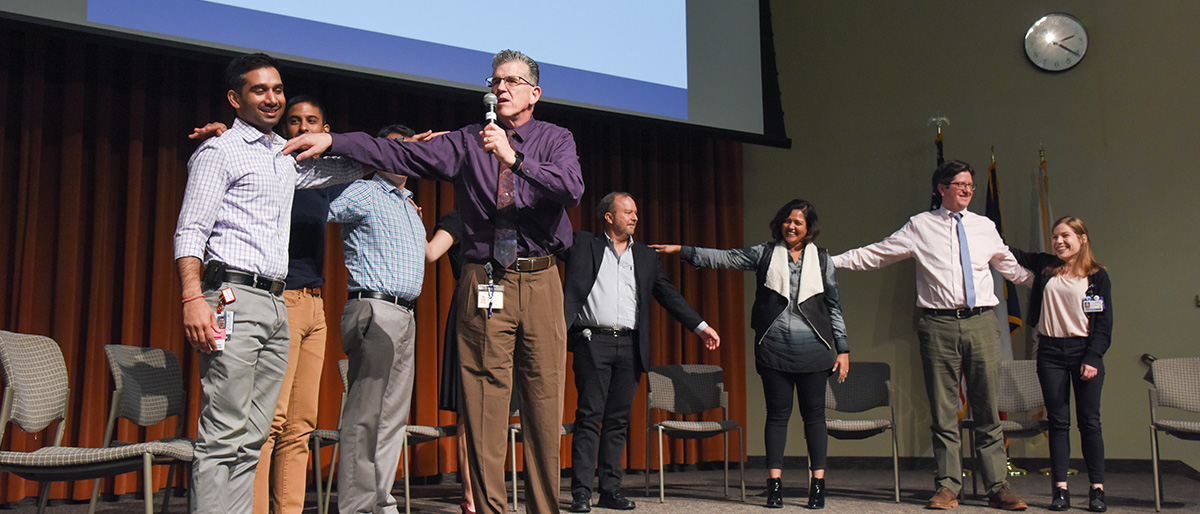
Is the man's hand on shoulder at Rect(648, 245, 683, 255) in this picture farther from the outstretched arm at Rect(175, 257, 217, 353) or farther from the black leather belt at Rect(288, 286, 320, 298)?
the outstretched arm at Rect(175, 257, 217, 353)

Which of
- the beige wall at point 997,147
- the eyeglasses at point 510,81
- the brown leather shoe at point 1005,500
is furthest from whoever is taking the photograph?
the beige wall at point 997,147

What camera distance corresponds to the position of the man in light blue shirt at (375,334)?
2811mm

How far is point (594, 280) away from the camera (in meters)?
4.14

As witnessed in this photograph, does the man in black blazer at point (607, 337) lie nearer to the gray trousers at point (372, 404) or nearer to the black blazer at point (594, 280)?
the black blazer at point (594, 280)

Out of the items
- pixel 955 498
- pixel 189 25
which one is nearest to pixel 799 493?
pixel 955 498

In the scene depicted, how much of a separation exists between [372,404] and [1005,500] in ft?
9.60

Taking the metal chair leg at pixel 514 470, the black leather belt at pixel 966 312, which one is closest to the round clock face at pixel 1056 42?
the black leather belt at pixel 966 312

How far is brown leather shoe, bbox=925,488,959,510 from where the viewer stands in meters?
3.99

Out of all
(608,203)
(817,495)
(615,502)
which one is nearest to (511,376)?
(615,502)

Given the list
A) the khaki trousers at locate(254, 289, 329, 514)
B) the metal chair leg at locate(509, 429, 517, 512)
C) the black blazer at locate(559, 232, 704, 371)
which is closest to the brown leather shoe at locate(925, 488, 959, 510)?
the black blazer at locate(559, 232, 704, 371)

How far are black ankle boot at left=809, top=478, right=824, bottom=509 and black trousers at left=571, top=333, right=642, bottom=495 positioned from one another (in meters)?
0.90

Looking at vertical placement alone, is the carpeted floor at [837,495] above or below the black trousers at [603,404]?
below

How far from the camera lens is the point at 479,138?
7.80 feet

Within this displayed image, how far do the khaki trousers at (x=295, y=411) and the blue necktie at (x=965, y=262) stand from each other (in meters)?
2.94
